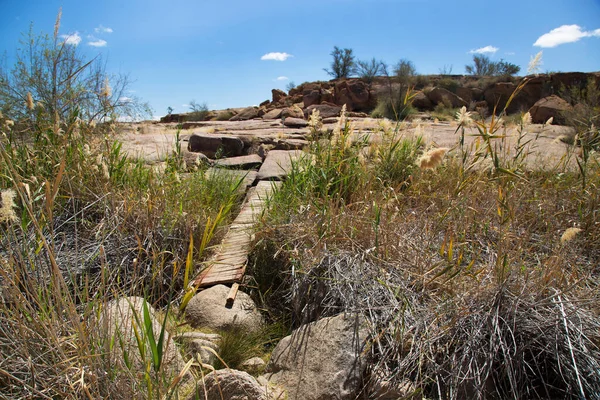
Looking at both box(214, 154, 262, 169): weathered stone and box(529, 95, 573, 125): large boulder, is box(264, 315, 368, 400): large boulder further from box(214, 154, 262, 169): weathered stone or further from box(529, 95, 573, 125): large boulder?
box(529, 95, 573, 125): large boulder

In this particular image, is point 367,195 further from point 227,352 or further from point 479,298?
point 227,352

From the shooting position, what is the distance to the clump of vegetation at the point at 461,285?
1527 millimetres

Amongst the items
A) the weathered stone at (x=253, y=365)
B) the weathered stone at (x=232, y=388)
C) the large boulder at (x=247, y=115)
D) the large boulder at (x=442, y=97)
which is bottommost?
the weathered stone at (x=253, y=365)

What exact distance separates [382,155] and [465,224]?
46.2 inches

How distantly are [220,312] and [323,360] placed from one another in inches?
27.2

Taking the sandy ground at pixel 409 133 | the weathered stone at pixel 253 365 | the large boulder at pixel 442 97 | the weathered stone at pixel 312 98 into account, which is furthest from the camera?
the weathered stone at pixel 312 98

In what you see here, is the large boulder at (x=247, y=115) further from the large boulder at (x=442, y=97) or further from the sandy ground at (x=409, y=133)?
the sandy ground at (x=409, y=133)

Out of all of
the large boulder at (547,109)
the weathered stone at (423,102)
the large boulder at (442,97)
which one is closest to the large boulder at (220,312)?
the large boulder at (547,109)

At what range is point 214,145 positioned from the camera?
6.34m

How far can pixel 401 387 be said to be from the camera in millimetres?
1495

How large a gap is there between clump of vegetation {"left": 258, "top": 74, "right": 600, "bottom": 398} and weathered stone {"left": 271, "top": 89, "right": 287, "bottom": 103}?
69.0ft

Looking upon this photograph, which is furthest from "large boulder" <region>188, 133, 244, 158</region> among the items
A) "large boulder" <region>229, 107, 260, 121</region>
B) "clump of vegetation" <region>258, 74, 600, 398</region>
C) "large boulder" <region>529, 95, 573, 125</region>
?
"large boulder" <region>229, 107, 260, 121</region>

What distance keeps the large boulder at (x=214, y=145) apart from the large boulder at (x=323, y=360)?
482 centimetres

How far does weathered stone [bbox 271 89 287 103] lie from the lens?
2302cm
